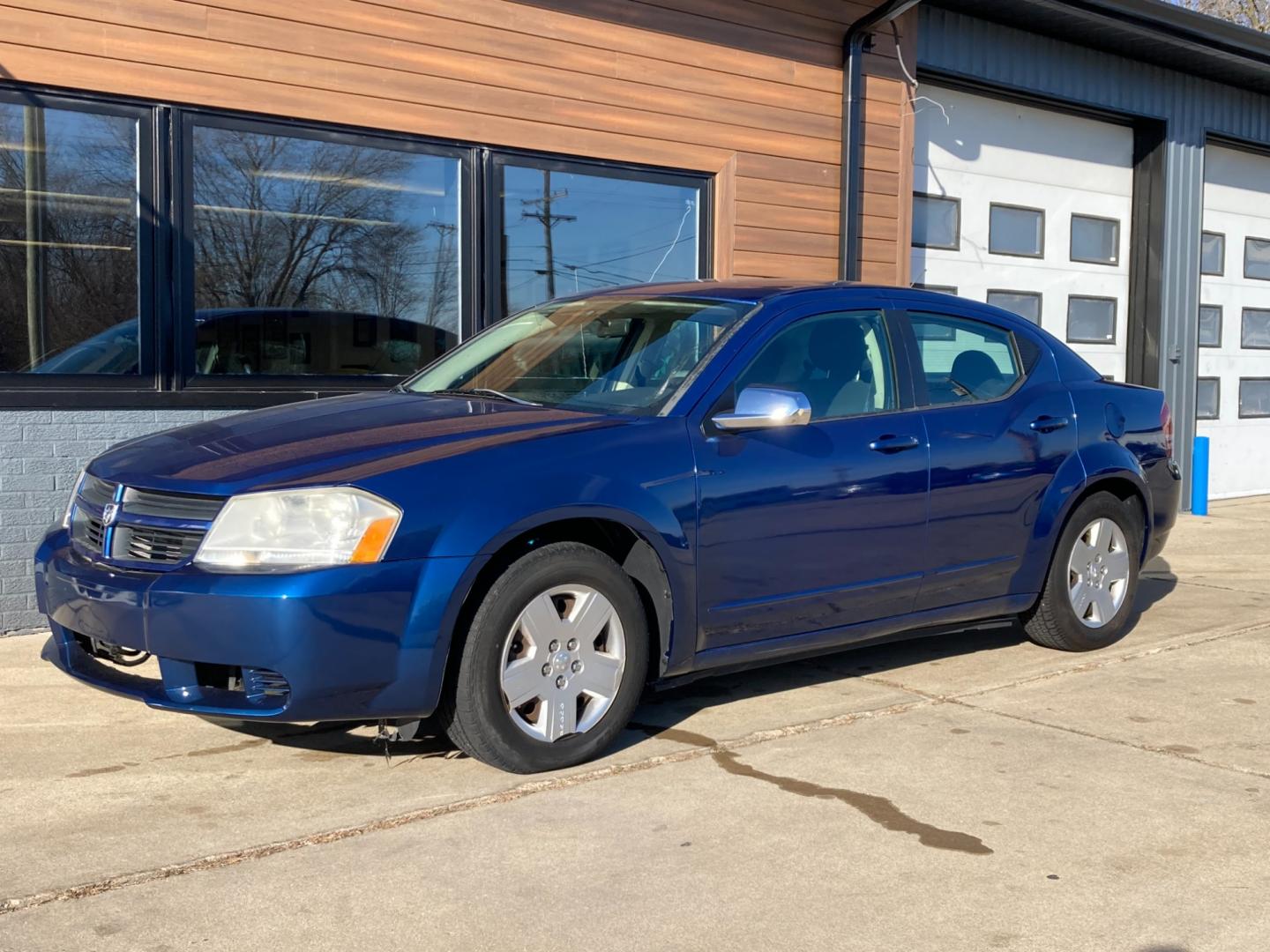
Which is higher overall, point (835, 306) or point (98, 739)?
point (835, 306)

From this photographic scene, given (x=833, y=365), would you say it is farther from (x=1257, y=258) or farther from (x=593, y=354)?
(x=1257, y=258)

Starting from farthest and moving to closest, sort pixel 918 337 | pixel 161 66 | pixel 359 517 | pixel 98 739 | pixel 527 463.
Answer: pixel 161 66 < pixel 918 337 < pixel 98 739 < pixel 527 463 < pixel 359 517

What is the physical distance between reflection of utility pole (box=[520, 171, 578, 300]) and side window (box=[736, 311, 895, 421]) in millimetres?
3399

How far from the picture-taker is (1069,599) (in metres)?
6.18

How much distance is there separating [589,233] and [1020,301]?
4.70 meters

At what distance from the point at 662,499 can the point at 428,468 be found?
812 millimetres

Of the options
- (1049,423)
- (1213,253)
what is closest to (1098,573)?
(1049,423)

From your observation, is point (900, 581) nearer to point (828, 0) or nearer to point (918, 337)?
point (918, 337)

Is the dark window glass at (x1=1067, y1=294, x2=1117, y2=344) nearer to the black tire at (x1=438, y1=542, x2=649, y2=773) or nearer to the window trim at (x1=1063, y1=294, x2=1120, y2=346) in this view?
the window trim at (x1=1063, y1=294, x2=1120, y2=346)

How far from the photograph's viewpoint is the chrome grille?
4.15 meters

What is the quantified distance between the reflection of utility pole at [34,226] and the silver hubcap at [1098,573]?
487 cm

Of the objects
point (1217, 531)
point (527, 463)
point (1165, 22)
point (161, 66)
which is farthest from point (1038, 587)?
point (1165, 22)

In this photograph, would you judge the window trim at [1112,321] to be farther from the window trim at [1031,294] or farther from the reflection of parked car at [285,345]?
the reflection of parked car at [285,345]

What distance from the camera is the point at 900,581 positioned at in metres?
5.36
